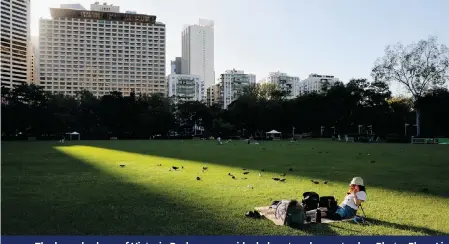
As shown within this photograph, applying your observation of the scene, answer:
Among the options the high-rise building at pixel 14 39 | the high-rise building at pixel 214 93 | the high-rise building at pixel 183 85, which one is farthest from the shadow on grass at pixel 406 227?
the high-rise building at pixel 183 85

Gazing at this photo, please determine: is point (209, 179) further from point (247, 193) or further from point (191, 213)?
point (191, 213)

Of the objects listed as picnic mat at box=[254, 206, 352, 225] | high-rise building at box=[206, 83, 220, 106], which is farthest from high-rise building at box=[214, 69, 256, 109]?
picnic mat at box=[254, 206, 352, 225]

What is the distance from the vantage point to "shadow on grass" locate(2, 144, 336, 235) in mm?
6531

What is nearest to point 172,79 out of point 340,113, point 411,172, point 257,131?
point 257,131

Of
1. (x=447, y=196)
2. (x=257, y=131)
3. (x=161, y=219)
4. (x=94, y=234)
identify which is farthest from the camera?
(x=257, y=131)

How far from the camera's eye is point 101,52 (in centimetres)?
13762

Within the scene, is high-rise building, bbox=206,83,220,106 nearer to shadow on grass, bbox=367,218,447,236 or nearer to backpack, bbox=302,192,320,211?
backpack, bbox=302,192,320,211

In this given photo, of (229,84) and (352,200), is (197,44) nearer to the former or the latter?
(229,84)

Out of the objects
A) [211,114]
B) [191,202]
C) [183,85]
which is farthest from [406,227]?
[183,85]

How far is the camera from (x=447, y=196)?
960cm

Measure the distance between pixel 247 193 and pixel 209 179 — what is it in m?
2.95

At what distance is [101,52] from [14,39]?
5188 centimetres

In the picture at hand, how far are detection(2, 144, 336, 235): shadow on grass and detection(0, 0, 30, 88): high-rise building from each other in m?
75.3

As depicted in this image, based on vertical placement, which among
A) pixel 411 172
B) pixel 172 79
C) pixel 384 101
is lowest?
pixel 411 172
